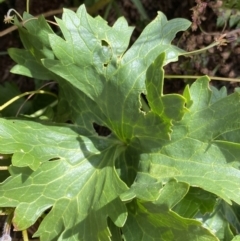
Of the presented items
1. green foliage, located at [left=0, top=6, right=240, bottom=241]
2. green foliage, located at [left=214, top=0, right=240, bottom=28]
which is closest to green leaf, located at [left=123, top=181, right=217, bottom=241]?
green foliage, located at [left=0, top=6, right=240, bottom=241]

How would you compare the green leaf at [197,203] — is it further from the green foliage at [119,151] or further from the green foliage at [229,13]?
the green foliage at [229,13]

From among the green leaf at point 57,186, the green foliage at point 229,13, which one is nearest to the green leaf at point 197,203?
the green leaf at point 57,186

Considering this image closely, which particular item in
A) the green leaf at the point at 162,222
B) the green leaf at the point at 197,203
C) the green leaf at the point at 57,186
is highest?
the green leaf at the point at 57,186

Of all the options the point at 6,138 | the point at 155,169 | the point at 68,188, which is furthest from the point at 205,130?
the point at 6,138

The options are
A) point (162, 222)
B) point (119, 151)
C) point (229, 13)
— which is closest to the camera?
point (162, 222)

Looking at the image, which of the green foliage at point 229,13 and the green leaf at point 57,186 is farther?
the green foliage at point 229,13

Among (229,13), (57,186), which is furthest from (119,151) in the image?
(229,13)

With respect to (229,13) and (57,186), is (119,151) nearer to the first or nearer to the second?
(57,186)

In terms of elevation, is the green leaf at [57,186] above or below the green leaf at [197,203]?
above
